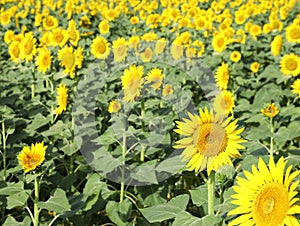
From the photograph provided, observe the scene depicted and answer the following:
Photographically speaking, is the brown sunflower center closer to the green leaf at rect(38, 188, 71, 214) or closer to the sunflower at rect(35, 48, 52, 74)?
the sunflower at rect(35, 48, 52, 74)

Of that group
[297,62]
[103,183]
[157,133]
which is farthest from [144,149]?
Result: [297,62]

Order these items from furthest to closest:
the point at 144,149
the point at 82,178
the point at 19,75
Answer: the point at 19,75 < the point at 82,178 < the point at 144,149

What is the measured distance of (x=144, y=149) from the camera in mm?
3174

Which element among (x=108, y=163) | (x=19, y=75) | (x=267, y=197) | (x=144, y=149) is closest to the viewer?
(x=267, y=197)

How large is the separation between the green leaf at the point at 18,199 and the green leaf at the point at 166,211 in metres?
0.79

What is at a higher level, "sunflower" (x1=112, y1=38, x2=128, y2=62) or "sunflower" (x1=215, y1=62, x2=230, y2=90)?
"sunflower" (x1=112, y1=38, x2=128, y2=62)

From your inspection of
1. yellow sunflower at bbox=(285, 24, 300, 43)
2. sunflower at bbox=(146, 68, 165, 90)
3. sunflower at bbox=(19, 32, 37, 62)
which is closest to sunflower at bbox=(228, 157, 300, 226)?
sunflower at bbox=(146, 68, 165, 90)

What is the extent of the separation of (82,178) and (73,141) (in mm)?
294

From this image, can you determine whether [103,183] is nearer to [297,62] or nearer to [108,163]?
[108,163]

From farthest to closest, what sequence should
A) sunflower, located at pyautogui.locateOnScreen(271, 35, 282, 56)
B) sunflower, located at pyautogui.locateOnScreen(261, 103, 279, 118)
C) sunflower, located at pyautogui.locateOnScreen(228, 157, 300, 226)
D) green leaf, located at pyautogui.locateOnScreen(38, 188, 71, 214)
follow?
sunflower, located at pyautogui.locateOnScreen(271, 35, 282, 56)
sunflower, located at pyautogui.locateOnScreen(261, 103, 279, 118)
green leaf, located at pyautogui.locateOnScreen(38, 188, 71, 214)
sunflower, located at pyautogui.locateOnScreen(228, 157, 300, 226)

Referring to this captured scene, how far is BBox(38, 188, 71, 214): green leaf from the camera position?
2375 millimetres

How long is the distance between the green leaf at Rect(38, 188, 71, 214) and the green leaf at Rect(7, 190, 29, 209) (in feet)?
0.40

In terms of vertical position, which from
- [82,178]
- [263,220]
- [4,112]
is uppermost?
[4,112]

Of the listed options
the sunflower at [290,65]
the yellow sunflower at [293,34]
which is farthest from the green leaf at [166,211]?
the yellow sunflower at [293,34]
